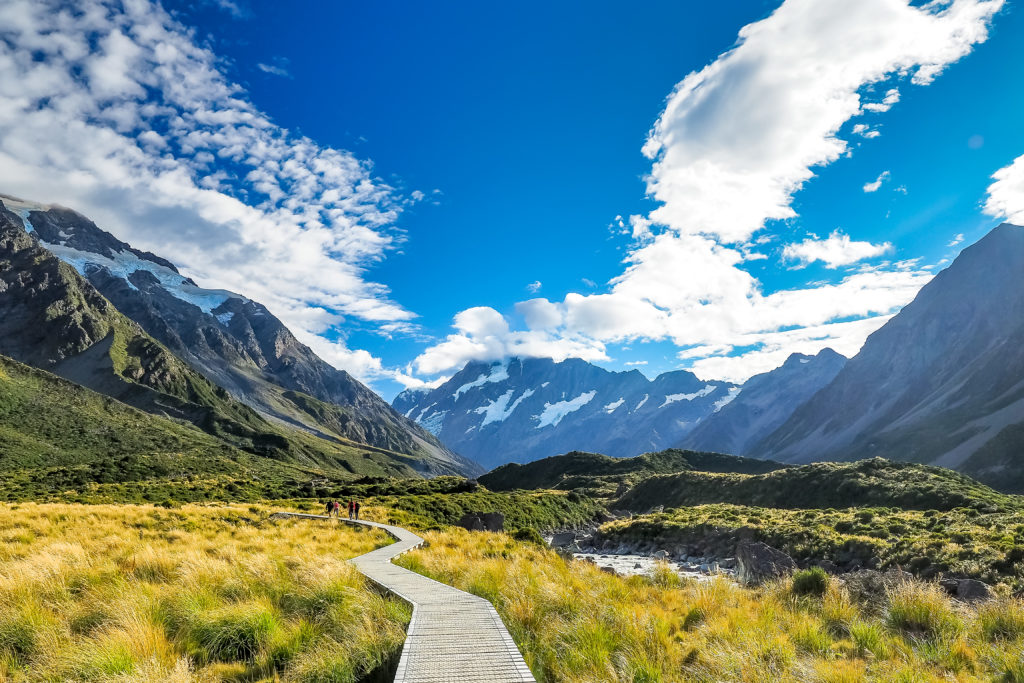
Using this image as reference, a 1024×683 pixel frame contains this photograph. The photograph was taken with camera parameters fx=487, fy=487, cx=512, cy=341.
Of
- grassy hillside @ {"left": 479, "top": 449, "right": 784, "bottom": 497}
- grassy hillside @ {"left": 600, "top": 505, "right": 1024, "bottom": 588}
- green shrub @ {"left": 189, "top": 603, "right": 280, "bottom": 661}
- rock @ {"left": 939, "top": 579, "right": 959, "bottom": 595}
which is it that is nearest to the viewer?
green shrub @ {"left": 189, "top": 603, "right": 280, "bottom": 661}

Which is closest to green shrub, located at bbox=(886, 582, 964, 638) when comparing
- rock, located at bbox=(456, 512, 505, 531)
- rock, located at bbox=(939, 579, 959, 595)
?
rock, located at bbox=(939, 579, 959, 595)

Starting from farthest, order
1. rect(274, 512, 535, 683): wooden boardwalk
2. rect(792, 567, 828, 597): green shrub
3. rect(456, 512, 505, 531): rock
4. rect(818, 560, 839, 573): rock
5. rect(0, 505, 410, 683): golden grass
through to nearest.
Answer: rect(456, 512, 505, 531): rock, rect(818, 560, 839, 573): rock, rect(792, 567, 828, 597): green shrub, rect(0, 505, 410, 683): golden grass, rect(274, 512, 535, 683): wooden boardwalk

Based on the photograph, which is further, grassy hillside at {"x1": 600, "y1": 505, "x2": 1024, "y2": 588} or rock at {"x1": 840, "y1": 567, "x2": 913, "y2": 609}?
grassy hillside at {"x1": 600, "y1": 505, "x2": 1024, "y2": 588}

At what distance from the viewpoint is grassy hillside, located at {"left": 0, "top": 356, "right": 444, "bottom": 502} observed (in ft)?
180

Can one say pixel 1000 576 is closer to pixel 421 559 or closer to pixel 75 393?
pixel 421 559

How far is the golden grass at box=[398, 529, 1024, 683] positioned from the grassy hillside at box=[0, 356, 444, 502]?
51.1 m

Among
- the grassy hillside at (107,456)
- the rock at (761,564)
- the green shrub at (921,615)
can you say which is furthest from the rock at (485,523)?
the grassy hillside at (107,456)

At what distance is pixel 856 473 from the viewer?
5106 cm

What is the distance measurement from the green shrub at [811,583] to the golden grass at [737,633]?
101 centimetres

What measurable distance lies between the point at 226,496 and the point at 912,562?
60843 mm

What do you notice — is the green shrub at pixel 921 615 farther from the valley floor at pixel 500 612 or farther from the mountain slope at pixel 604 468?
the mountain slope at pixel 604 468

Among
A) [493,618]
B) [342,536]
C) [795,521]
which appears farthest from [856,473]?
[493,618]

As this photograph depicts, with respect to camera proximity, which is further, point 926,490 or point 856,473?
point 856,473

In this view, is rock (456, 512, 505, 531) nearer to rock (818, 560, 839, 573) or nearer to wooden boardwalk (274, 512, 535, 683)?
rock (818, 560, 839, 573)
